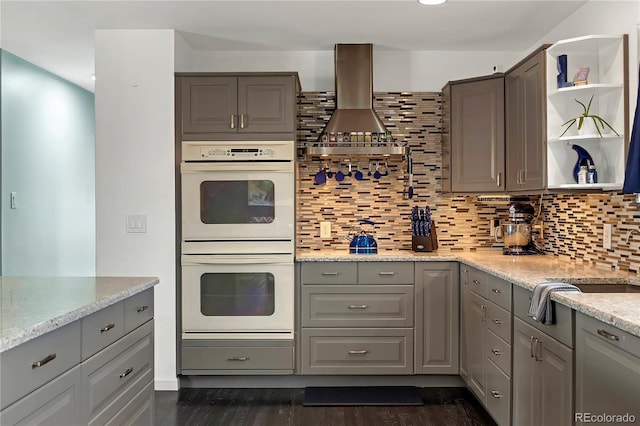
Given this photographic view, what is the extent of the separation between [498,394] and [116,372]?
6.33 ft

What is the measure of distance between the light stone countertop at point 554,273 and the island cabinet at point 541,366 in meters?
0.09

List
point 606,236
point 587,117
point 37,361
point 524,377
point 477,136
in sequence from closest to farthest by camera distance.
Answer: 1. point 37,361
2. point 524,377
3. point 587,117
4. point 606,236
5. point 477,136

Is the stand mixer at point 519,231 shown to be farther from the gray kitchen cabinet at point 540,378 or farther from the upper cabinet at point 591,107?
the gray kitchen cabinet at point 540,378

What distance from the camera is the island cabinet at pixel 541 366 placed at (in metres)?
2.01

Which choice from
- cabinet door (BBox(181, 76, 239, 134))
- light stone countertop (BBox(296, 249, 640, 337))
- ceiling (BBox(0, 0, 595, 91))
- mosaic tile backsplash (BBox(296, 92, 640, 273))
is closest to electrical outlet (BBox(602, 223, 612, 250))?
light stone countertop (BBox(296, 249, 640, 337))

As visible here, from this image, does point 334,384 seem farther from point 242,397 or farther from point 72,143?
point 72,143

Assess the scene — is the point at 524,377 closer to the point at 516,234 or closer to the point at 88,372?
the point at 516,234

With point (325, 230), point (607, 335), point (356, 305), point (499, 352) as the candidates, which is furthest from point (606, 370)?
point (325, 230)

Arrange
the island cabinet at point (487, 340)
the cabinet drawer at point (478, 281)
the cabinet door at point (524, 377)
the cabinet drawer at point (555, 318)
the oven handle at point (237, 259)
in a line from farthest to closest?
the oven handle at point (237, 259) < the cabinet drawer at point (478, 281) < the island cabinet at point (487, 340) < the cabinet door at point (524, 377) < the cabinet drawer at point (555, 318)

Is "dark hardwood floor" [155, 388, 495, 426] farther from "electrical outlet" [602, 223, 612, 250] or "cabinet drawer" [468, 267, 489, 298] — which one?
"electrical outlet" [602, 223, 612, 250]

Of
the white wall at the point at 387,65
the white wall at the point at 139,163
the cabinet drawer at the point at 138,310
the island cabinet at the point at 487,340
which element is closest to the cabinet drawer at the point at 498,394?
the island cabinet at the point at 487,340

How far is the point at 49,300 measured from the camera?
1803mm

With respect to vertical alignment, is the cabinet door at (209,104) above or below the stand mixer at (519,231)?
above

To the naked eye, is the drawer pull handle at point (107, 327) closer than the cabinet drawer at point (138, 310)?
Yes
